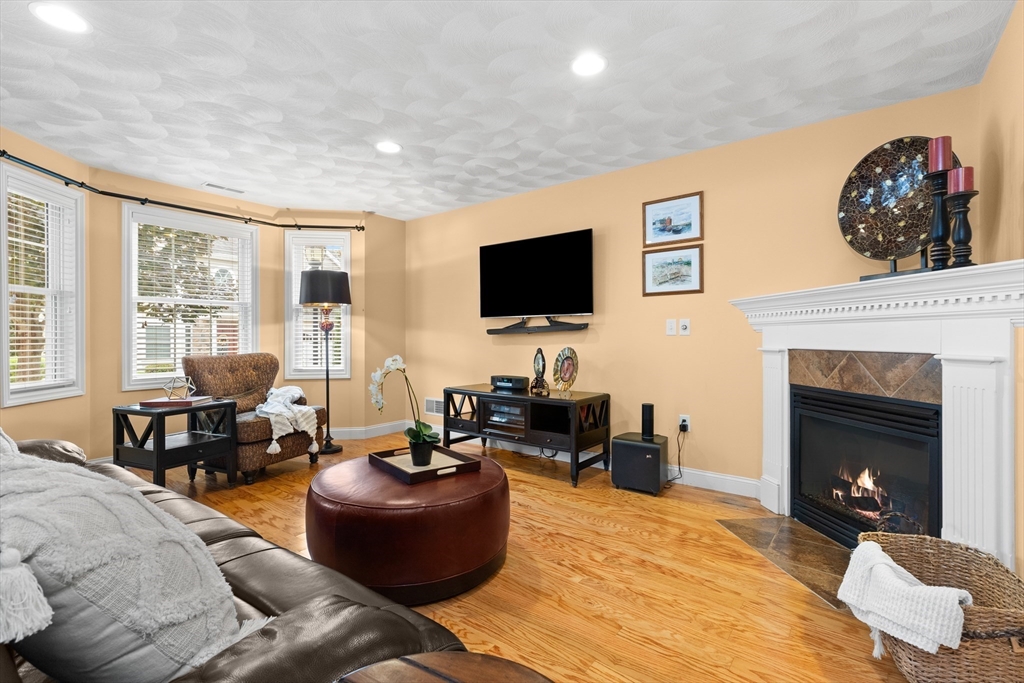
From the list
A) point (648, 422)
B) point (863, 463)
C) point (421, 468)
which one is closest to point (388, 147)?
point (421, 468)

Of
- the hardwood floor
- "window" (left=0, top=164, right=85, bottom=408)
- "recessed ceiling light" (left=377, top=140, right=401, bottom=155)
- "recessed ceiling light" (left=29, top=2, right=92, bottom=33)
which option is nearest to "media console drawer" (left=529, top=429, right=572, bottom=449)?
the hardwood floor

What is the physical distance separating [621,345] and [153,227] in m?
4.08

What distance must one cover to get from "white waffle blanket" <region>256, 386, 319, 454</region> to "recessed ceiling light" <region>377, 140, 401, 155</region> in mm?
2078

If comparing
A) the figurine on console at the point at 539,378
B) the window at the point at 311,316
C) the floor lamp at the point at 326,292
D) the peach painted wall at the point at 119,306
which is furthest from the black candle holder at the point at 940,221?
the window at the point at 311,316

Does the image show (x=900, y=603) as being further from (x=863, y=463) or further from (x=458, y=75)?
(x=458, y=75)

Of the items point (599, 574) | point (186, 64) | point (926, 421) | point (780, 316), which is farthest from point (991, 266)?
point (186, 64)

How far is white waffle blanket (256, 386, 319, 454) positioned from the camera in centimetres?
366

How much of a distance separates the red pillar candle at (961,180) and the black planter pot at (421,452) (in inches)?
94.7

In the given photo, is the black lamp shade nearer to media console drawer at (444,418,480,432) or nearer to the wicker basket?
A: media console drawer at (444,418,480,432)

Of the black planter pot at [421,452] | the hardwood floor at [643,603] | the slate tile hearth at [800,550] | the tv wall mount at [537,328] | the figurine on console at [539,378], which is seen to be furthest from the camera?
the tv wall mount at [537,328]

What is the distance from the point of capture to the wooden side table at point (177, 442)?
3.07 m

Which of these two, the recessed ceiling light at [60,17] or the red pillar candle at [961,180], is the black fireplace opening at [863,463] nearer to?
the red pillar candle at [961,180]

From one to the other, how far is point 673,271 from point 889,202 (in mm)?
1342

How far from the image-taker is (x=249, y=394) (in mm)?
4164
